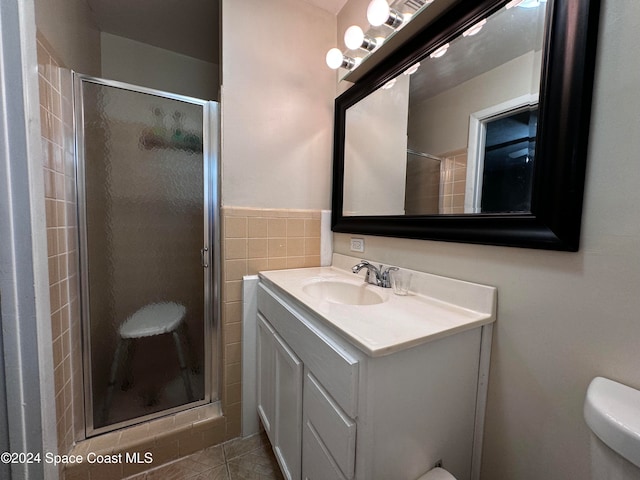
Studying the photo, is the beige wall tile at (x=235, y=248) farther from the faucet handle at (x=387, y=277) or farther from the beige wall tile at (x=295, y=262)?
the faucet handle at (x=387, y=277)

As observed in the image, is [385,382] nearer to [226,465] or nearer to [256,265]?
[256,265]

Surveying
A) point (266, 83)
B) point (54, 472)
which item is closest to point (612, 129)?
point (266, 83)

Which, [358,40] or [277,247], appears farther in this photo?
[277,247]

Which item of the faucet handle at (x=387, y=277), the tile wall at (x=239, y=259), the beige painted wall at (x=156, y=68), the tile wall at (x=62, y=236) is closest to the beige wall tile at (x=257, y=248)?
the tile wall at (x=239, y=259)

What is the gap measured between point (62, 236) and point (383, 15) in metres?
1.49

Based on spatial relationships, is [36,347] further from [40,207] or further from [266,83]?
[266,83]

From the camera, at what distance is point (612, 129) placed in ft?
1.76

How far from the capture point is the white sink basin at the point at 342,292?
109 centimetres

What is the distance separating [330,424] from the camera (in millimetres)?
658

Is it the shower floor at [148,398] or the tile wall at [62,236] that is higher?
the tile wall at [62,236]

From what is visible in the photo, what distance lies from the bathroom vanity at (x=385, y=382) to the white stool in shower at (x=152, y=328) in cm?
64

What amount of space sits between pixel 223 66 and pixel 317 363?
1345mm

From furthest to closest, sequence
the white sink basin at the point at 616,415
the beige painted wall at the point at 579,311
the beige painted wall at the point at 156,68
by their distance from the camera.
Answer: the beige painted wall at the point at 156,68 → the beige painted wall at the point at 579,311 → the white sink basin at the point at 616,415

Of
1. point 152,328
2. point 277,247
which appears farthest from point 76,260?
point 277,247
